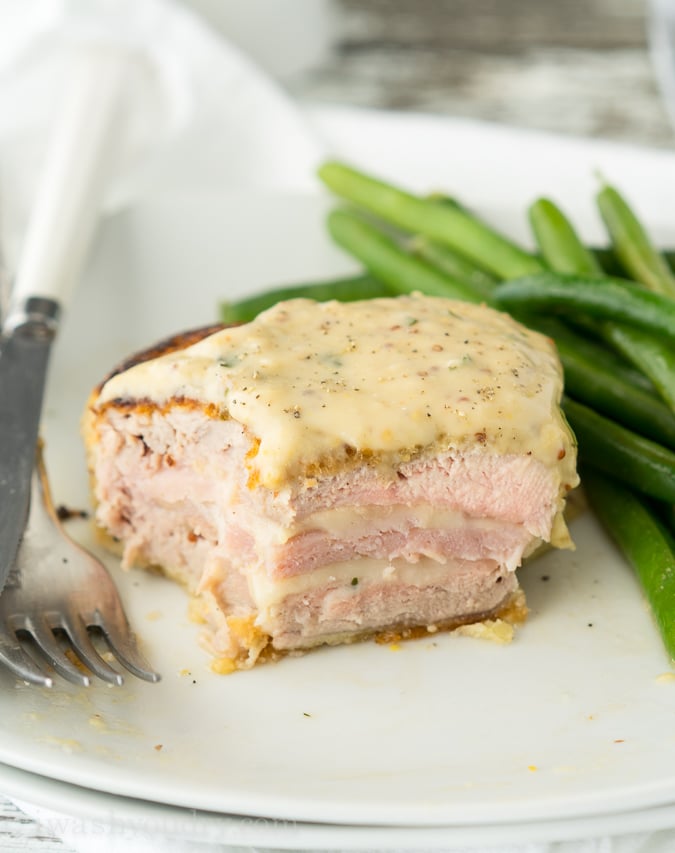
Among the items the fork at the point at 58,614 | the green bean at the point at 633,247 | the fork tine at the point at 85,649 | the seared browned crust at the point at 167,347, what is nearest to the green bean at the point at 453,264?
the green bean at the point at 633,247

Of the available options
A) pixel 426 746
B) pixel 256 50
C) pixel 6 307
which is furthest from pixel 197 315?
pixel 256 50

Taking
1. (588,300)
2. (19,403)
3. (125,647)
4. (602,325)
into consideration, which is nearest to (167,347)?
(19,403)

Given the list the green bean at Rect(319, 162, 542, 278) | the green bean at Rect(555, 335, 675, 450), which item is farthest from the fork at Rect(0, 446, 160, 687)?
the green bean at Rect(319, 162, 542, 278)

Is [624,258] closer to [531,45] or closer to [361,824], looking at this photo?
[361,824]

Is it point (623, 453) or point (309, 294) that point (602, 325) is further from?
point (309, 294)

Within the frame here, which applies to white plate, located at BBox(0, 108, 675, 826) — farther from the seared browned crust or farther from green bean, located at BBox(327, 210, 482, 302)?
green bean, located at BBox(327, 210, 482, 302)

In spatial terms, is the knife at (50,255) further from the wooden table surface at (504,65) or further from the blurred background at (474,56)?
the wooden table surface at (504,65)
